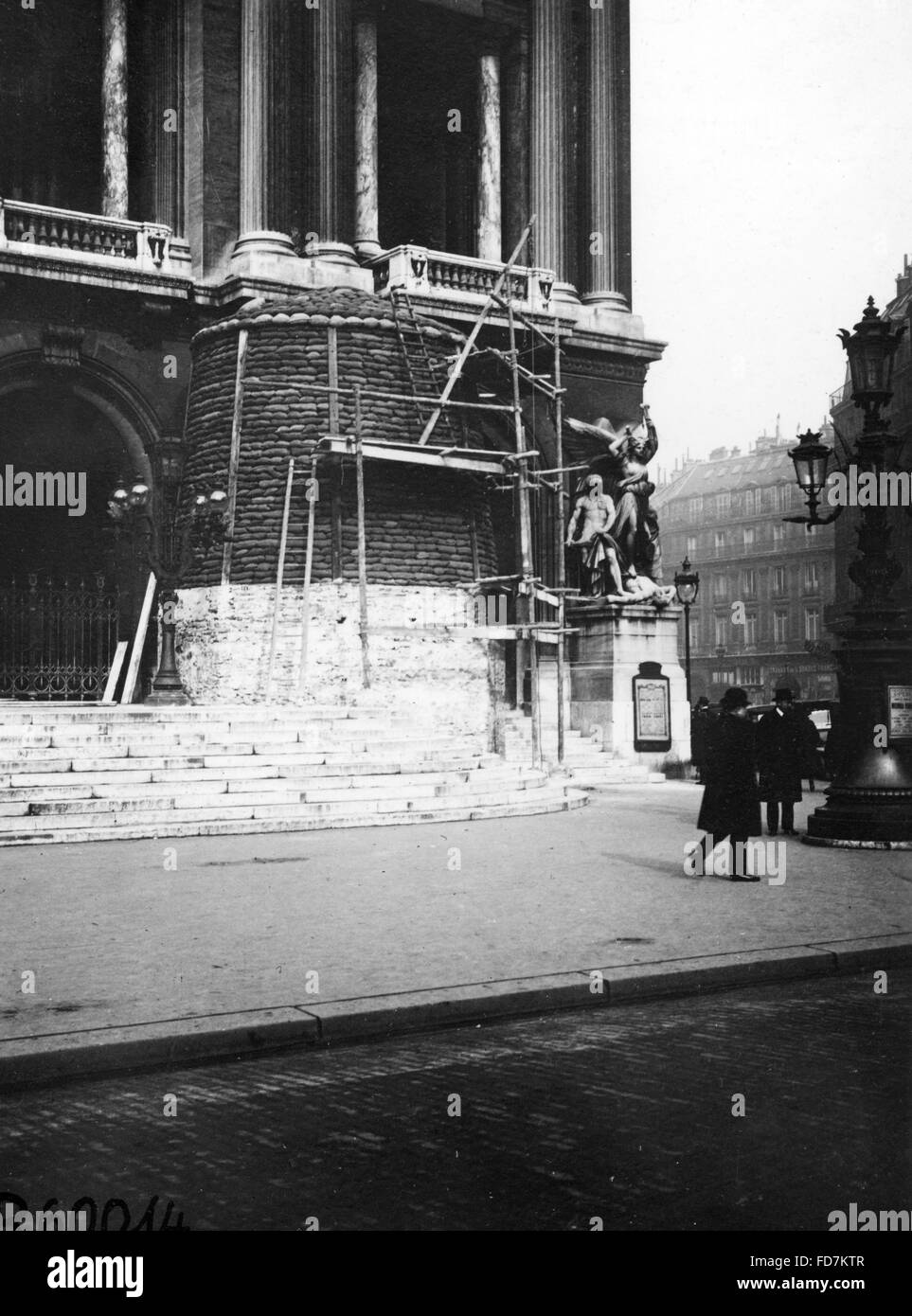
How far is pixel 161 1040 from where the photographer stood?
21.0ft

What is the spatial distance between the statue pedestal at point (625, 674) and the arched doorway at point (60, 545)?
349 inches

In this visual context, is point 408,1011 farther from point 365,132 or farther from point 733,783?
point 365,132

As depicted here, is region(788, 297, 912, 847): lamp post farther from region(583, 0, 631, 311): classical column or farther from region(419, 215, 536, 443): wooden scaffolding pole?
region(583, 0, 631, 311): classical column

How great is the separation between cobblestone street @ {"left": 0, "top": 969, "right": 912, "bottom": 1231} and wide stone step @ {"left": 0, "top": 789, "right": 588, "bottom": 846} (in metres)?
8.78

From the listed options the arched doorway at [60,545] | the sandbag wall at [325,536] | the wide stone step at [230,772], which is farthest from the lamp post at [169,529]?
the wide stone step at [230,772]

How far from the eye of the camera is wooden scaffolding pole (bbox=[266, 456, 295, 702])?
2686 centimetres

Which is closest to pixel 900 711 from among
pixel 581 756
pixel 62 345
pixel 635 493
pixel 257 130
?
pixel 581 756

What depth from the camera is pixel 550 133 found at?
112 feet

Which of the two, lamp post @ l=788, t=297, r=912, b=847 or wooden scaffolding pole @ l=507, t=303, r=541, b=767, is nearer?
lamp post @ l=788, t=297, r=912, b=847

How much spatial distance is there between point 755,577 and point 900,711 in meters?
58.9

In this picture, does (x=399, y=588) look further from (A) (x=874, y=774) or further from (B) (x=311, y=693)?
(A) (x=874, y=774)

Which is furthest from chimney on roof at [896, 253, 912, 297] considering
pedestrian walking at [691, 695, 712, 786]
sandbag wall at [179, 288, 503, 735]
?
sandbag wall at [179, 288, 503, 735]

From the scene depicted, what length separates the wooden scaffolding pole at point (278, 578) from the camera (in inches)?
1057

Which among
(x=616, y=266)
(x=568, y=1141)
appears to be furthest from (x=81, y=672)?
(x=568, y=1141)
